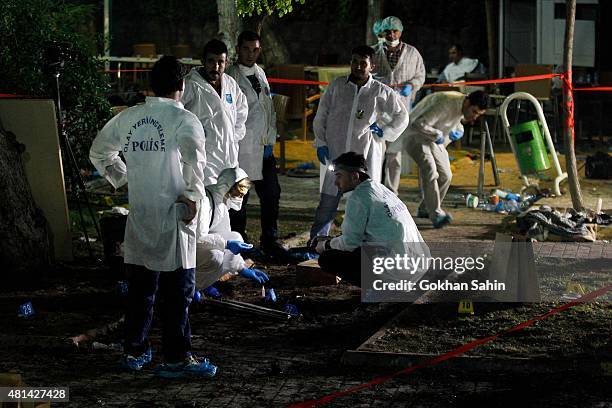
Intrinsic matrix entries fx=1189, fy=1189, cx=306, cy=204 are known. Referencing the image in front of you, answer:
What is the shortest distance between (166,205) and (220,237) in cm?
155

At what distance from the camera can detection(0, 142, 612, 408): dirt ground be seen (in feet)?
21.4

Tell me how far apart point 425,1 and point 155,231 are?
20803 millimetres

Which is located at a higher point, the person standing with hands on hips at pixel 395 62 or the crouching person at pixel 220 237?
the person standing with hands on hips at pixel 395 62

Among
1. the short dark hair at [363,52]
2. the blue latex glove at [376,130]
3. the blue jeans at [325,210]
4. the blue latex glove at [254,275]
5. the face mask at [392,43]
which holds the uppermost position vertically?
the face mask at [392,43]

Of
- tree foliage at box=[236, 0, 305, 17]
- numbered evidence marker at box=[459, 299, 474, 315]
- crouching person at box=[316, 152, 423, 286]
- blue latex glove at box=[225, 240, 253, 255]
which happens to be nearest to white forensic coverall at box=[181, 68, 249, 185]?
blue latex glove at box=[225, 240, 253, 255]

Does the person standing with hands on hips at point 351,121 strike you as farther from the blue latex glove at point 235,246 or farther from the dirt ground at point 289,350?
the blue latex glove at point 235,246

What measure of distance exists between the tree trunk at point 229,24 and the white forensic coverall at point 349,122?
4766mm

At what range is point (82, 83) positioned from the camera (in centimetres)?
1142

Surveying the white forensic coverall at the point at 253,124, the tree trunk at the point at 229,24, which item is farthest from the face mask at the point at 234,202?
the tree trunk at the point at 229,24

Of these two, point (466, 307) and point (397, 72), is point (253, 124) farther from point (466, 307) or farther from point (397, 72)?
point (466, 307)

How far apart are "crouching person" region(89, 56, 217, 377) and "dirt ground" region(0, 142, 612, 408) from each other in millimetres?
293

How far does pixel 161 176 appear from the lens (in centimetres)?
678

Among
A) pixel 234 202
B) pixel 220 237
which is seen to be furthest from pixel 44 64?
pixel 220 237

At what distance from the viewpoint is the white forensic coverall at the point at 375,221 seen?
8.34 metres
